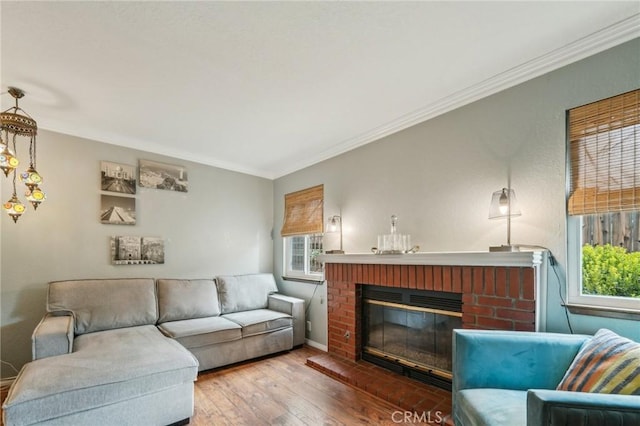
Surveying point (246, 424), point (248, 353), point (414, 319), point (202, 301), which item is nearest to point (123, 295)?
point (202, 301)

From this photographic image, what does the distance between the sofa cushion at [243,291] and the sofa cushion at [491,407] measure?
2.66m

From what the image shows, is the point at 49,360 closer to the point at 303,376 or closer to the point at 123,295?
the point at 123,295

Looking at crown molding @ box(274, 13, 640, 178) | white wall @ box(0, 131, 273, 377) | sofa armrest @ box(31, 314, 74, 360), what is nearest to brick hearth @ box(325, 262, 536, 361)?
crown molding @ box(274, 13, 640, 178)

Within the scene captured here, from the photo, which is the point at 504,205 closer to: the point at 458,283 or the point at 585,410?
the point at 458,283

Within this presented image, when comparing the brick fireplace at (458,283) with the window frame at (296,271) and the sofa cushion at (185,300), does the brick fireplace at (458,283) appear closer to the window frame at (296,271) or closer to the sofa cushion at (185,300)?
the window frame at (296,271)

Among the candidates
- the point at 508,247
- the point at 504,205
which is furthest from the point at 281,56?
the point at 508,247

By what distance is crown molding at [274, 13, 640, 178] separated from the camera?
1.62 meters

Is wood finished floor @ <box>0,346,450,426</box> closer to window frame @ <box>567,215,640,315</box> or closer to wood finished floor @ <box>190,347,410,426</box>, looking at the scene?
wood finished floor @ <box>190,347,410,426</box>

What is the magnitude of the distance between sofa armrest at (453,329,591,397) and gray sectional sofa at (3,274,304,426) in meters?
1.83

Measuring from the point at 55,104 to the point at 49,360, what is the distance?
2063mm

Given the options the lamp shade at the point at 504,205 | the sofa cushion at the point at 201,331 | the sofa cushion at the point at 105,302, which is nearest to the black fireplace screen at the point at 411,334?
the lamp shade at the point at 504,205

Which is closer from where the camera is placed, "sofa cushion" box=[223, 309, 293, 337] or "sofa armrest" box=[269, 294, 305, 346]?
"sofa cushion" box=[223, 309, 293, 337]

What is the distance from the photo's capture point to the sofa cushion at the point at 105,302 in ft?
8.55

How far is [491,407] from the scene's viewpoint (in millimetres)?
1359
